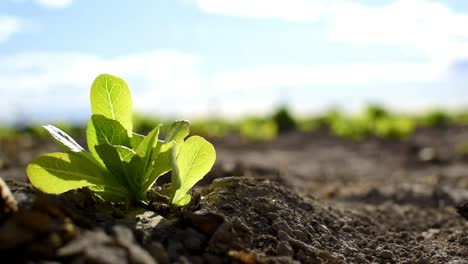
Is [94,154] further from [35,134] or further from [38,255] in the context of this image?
[35,134]

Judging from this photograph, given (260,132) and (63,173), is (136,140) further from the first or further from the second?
(260,132)

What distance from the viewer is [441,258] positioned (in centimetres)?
270

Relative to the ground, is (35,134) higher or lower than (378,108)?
lower

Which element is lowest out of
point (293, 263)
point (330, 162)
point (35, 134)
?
point (35, 134)

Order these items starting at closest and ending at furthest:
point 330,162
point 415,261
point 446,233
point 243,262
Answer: point 243,262, point 415,261, point 446,233, point 330,162

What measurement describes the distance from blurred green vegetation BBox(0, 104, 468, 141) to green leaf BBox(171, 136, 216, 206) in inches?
280

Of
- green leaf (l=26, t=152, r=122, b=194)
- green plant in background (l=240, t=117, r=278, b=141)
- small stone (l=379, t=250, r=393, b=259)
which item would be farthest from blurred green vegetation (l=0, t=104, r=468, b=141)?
green leaf (l=26, t=152, r=122, b=194)

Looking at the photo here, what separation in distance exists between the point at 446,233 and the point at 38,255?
8.09ft

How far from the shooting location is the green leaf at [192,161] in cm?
240

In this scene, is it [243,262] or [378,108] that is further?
[378,108]

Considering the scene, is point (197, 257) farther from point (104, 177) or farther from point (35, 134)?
point (35, 134)

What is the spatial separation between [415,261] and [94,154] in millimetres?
1561

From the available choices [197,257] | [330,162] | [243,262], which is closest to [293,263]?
[243,262]

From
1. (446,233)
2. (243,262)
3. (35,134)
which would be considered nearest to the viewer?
(243,262)
